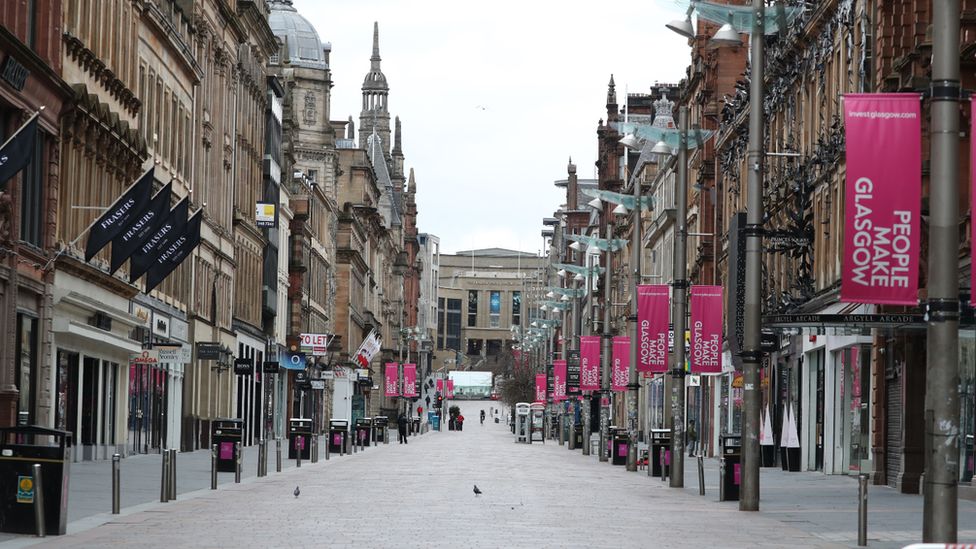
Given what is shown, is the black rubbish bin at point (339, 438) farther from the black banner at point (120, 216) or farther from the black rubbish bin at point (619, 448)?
the black banner at point (120, 216)

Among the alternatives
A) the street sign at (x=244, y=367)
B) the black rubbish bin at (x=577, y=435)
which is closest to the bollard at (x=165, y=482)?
the street sign at (x=244, y=367)

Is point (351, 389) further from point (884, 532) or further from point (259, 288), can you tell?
point (884, 532)

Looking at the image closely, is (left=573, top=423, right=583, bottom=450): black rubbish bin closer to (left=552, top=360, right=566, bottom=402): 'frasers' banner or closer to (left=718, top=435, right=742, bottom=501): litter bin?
(left=552, top=360, right=566, bottom=402): 'frasers' banner

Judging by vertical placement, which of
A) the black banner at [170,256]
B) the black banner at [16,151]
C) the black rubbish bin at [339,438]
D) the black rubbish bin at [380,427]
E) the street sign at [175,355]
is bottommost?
the black rubbish bin at [380,427]

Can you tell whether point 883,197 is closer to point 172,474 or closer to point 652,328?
point 172,474

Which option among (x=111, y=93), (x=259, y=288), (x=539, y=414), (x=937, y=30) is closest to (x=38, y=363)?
(x=111, y=93)

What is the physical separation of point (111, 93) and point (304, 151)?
74371mm

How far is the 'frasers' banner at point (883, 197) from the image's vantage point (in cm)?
1892

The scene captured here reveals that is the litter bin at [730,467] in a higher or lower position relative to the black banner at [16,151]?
lower

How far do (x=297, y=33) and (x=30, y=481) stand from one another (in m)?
105

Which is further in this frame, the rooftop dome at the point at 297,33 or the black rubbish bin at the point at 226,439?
the rooftop dome at the point at 297,33

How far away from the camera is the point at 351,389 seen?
4938 inches

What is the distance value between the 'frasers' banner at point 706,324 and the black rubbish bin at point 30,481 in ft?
83.0

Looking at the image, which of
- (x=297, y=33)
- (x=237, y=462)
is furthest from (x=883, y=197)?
(x=297, y=33)
